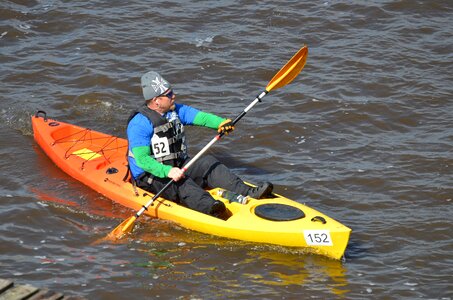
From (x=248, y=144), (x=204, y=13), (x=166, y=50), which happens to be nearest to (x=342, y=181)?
(x=248, y=144)

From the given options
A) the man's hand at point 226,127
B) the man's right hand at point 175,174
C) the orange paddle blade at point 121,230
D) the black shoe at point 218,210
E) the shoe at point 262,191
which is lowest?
the orange paddle blade at point 121,230

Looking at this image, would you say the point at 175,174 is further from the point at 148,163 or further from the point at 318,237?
the point at 318,237

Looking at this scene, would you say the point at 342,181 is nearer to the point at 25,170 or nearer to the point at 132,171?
the point at 132,171

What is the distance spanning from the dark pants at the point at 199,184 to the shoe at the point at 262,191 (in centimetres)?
8

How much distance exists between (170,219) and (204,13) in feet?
18.4

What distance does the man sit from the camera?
25.0 feet

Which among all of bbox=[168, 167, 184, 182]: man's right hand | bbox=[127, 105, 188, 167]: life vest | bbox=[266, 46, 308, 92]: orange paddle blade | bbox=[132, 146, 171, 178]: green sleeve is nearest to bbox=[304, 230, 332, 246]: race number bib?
bbox=[168, 167, 184, 182]: man's right hand

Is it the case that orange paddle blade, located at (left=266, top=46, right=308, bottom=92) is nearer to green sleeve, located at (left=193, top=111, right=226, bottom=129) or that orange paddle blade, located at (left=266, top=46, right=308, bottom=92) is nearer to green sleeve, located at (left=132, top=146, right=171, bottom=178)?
green sleeve, located at (left=193, top=111, right=226, bottom=129)

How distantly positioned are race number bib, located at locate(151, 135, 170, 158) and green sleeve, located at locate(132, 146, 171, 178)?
9cm

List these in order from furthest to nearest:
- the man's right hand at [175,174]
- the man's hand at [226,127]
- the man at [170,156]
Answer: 1. the man's hand at [226,127]
2. the man at [170,156]
3. the man's right hand at [175,174]

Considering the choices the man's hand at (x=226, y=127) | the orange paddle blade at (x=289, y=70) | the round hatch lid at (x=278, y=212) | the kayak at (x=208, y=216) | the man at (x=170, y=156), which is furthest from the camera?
the orange paddle blade at (x=289, y=70)

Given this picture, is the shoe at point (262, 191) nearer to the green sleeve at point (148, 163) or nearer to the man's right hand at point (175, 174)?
the man's right hand at point (175, 174)

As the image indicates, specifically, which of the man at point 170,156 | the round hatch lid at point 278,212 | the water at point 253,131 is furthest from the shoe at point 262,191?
the water at point 253,131

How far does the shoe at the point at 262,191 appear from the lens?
7.60 m
